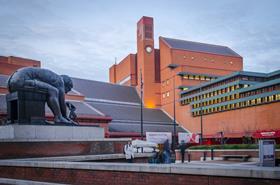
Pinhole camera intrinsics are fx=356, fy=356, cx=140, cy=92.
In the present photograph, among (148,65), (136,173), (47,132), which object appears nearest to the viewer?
(136,173)

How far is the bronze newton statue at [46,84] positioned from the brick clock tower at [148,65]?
55.9 metres

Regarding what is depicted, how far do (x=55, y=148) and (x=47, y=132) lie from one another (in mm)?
1166

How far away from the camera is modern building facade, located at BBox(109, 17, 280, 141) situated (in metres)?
53.4

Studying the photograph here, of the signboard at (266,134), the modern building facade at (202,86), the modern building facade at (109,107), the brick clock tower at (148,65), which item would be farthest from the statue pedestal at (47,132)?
the brick clock tower at (148,65)

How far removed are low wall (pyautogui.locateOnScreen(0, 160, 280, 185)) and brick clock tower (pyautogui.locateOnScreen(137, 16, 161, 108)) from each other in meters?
63.4

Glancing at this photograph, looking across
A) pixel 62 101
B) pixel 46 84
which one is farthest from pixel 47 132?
pixel 46 84

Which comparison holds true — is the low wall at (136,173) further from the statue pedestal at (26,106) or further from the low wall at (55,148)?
the statue pedestal at (26,106)

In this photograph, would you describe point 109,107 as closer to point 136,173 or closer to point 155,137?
point 155,137

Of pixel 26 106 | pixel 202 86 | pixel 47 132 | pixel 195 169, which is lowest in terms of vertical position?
pixel 195 169

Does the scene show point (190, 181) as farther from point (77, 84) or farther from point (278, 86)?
point (77, 84)

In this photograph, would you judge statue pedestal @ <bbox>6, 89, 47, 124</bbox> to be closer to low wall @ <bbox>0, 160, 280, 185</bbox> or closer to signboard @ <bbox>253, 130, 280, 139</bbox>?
low wall @ <bbox>0, 160, 280, 185</bbox>

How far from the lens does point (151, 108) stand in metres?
77.7

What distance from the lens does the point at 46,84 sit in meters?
22.3

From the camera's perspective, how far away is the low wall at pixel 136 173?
8555mm
